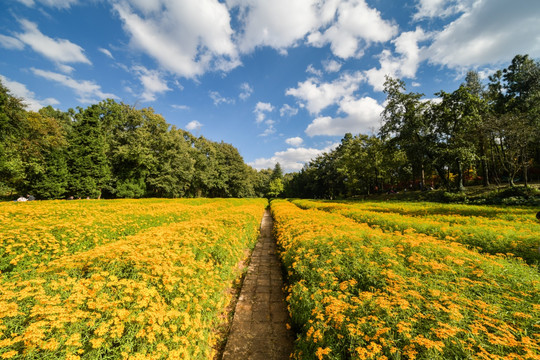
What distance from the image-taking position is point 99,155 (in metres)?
29.8

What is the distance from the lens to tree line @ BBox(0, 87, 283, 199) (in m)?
23.4

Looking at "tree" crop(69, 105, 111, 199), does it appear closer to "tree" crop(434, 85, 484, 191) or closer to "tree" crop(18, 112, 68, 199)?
"tree" crop(18, 112, 68, 199)

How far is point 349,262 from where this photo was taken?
4.65 meters

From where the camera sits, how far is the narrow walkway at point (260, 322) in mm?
3531

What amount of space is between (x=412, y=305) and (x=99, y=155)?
39744 mm

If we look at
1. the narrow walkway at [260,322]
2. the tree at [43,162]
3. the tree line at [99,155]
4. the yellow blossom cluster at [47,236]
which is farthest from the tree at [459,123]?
the tree at [43,162]

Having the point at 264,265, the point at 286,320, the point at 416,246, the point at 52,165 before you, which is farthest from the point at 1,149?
the point at 416,246

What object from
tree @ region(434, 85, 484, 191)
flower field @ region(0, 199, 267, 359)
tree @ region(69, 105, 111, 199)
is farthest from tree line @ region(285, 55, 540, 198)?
tree @ region(69, 105, 111, 199)

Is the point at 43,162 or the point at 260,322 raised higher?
the point at 43,162

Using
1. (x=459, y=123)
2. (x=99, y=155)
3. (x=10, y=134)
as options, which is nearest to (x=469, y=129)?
(x=459, y=123)

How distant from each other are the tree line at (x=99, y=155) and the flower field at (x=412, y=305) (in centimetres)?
3471

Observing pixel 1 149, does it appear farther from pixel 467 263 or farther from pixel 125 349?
pixel 467 263

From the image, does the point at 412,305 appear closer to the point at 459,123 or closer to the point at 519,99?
the point at 459,123

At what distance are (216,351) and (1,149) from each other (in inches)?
1327
